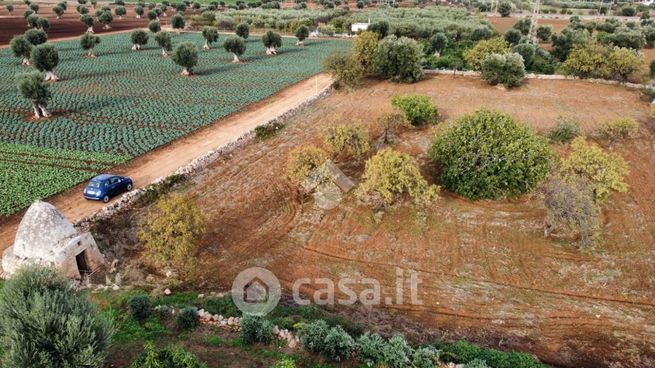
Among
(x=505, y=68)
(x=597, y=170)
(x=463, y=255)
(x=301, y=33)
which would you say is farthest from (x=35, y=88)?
(x=301, y=33)

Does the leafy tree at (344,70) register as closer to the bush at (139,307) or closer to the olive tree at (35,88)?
the olive tree at (35,88)

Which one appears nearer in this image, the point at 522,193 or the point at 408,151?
the point at 522,193

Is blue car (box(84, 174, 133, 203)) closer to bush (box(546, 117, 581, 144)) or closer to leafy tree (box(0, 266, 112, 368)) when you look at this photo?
leafy tree (box(0, 266, 112, 368))

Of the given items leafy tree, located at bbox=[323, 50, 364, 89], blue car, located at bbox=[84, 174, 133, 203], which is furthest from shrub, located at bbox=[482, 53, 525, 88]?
blue car, located at bbox=[84, 174, 133, 203]

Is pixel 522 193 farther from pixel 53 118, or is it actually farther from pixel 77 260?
pixel 53 118

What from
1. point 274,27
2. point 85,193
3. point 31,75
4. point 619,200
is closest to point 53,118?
point 31,75
